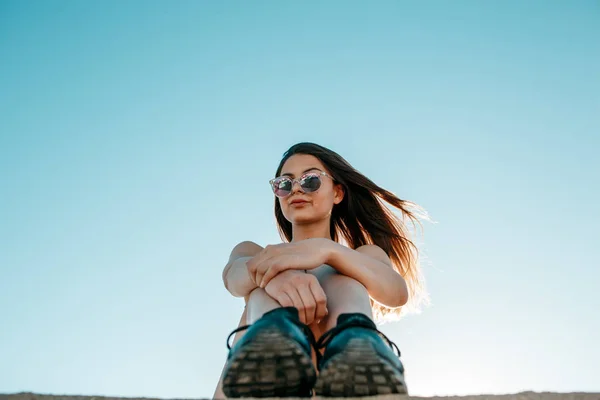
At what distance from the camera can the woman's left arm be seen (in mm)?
2738

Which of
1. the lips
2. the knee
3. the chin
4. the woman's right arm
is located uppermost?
the lips

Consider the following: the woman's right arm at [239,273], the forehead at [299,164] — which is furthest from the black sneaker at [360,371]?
the forehead at [299,164]

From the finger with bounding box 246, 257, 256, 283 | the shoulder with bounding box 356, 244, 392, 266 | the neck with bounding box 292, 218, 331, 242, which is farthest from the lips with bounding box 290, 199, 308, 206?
the finger with bounding box 246, 257, 256, 283

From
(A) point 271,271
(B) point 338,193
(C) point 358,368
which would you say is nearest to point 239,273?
(A) point 271,271

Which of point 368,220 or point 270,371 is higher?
point 368,220

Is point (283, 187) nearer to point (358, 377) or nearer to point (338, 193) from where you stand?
point (338, 193)

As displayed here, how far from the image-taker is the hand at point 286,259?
2586 millimetres

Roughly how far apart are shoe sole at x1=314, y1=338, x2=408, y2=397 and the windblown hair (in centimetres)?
260

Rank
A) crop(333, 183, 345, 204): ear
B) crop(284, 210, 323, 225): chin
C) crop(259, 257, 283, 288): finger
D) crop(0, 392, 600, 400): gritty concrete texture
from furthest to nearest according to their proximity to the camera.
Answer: crop(333, 183, 345, 204): ear, crop(284, 210, 323, 225): chin, crop(259, 257, 283, 288): finger, crop(0, 392, 600, 400): gritty concrete texture

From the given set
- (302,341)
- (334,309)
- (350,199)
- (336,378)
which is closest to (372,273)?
(334,309)

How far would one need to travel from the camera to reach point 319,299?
2.40 m

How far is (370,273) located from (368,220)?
68.6 inches

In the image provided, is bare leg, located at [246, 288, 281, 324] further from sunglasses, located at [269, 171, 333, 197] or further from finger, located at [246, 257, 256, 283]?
sunglasses, located at [269, 171, 333, 197]

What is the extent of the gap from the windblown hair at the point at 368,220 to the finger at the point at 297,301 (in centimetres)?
199
